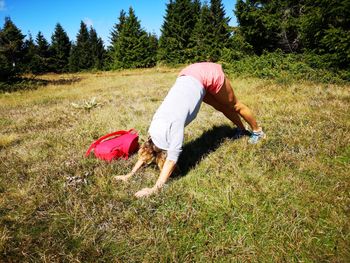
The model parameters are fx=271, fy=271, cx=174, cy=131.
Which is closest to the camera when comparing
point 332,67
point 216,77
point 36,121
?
point 216,77

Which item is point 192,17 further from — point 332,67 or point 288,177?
point 288,177

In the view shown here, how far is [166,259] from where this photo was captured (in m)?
2.39

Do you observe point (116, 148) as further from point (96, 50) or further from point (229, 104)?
point (96, 50)

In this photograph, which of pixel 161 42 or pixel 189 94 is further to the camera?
pixel 161 42

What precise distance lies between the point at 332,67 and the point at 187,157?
8057mm

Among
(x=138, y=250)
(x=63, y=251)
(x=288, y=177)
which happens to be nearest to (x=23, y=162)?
(x=63, y=251)

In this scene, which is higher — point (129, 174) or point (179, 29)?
point (179, 29)

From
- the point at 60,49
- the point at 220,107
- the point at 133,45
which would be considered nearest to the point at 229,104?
the point at 220,107

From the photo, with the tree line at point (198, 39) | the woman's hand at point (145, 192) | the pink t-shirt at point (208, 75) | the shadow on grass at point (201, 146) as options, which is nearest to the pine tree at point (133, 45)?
the tree line at point (198, 39)

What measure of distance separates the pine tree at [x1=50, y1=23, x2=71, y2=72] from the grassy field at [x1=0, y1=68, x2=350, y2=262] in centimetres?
5163

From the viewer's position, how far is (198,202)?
127 inches

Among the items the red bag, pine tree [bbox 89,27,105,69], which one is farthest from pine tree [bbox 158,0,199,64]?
the red bag

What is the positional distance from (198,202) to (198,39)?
36.4m

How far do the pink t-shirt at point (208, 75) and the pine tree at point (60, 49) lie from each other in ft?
174
